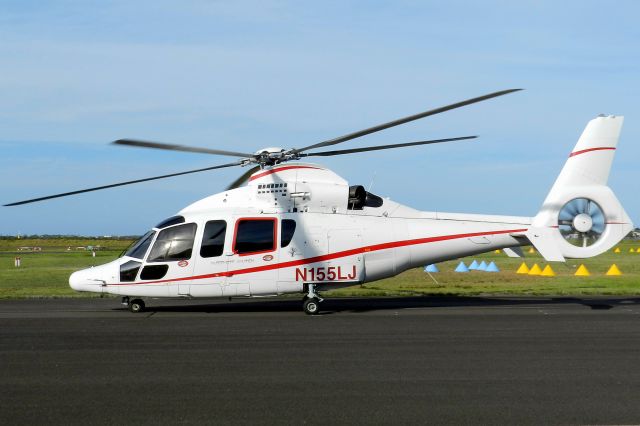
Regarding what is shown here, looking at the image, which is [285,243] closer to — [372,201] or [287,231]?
[287,231]

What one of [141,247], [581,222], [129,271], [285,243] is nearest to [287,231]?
[285,243]

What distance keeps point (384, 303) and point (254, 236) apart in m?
4.95

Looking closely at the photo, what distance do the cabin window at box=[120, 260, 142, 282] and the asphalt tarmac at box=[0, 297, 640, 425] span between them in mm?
1002

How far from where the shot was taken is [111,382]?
1045cm

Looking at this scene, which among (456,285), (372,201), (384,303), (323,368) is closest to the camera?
(323,368)

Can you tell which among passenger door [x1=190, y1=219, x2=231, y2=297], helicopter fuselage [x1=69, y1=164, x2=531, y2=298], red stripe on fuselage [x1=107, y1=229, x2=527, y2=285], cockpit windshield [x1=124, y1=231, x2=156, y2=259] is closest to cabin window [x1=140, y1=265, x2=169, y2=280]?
helicopter fuselage [x1=69, y1=164, x2=531, y2=298]

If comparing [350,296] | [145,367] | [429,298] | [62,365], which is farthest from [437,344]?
[350,296]

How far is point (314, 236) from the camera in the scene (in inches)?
810

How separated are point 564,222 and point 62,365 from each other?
13.5 metres

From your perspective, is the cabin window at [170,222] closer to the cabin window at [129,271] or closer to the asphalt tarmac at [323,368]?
the cabin window at [129,271]

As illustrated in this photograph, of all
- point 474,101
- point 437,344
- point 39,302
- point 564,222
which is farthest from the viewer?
point 39,302

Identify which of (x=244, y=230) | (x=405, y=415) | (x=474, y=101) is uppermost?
(x=474, y=101)

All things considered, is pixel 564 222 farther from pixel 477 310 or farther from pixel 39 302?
pixel 39 302

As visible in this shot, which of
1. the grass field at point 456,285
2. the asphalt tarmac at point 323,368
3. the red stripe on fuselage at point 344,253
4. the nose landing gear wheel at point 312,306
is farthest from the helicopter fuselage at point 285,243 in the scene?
the grass field at point 456,285
